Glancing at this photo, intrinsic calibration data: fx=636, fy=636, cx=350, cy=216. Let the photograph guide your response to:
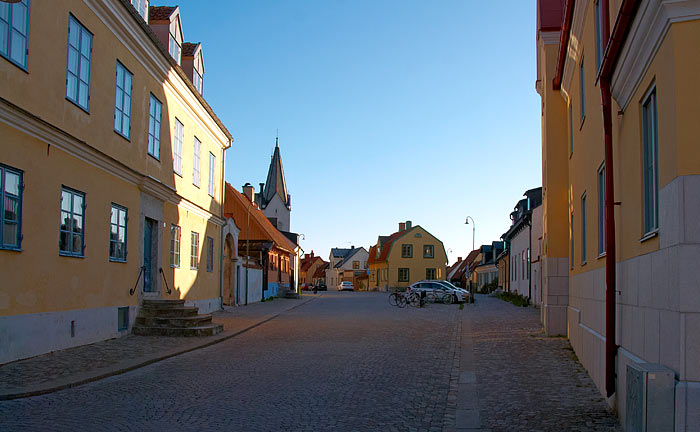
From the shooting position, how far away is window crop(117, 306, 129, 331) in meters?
15.0

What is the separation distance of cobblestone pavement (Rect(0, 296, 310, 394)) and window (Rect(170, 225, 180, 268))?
4382 mm

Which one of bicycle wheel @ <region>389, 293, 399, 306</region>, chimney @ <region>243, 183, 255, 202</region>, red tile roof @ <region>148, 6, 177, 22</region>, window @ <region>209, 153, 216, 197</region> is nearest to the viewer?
red tile roof @ <region>148, 6, 177, 22</region>

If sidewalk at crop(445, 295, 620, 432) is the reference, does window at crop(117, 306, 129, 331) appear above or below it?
above

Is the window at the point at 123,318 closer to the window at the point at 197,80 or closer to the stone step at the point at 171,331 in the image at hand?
the stone step at the point at 171,331

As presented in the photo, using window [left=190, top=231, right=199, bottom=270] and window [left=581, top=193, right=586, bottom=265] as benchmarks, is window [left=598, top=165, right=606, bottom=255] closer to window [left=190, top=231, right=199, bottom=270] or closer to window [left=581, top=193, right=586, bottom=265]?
window [left=581, top=193, right=586, bottom=265]

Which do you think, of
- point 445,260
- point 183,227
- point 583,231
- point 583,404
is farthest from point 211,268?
point 445,260

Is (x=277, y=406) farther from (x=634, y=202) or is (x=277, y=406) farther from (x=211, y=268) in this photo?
(x=211, y=268)

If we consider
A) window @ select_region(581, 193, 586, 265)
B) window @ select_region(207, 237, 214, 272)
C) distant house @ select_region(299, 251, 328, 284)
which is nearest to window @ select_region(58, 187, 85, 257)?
window @ select_region(581, 193, 586, 265)

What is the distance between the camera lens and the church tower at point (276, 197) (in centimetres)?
8831

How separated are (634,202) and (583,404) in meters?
2.85

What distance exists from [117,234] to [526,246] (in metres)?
25.4

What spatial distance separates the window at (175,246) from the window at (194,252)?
62.8 inches

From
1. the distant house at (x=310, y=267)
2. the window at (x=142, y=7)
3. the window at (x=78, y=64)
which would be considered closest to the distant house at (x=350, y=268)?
the distant house at (x=310, y=267)

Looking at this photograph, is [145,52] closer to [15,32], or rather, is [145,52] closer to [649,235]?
[15,32]
